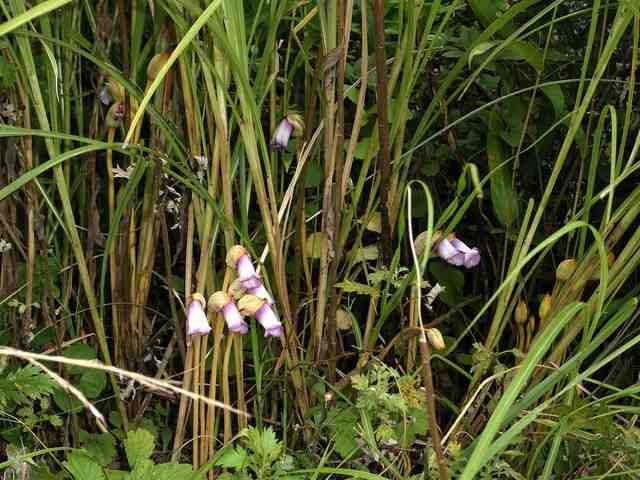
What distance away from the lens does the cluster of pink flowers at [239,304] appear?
1.06m

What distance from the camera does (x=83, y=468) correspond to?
1020 millimetres

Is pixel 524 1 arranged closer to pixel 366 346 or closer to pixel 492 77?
pixel 492 77

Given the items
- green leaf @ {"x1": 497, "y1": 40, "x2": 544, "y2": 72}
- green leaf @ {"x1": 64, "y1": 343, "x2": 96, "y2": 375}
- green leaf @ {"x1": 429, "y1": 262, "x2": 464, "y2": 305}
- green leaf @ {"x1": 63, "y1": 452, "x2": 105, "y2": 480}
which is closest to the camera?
green leaf @ {"x1": 63, "y1": 452, "x2": 105, "y2": 480}

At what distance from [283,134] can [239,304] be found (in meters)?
0.26

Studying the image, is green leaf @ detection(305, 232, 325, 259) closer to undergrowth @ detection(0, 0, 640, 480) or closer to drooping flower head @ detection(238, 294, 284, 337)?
undergrowth @ detection(0, 0, 640, 480)

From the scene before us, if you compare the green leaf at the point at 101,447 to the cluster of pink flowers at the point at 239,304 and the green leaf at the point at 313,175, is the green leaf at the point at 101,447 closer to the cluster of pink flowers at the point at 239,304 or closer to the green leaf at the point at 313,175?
the cluster of pink flowers at the point at 239,304

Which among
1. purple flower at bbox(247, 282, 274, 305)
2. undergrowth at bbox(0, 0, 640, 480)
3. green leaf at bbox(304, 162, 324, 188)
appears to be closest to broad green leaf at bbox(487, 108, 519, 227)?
undergrowth at bbox(0, 0, 640, 480)

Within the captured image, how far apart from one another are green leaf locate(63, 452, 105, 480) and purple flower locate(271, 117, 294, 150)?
480 millimetres

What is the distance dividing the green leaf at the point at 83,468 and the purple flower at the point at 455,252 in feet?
1.75

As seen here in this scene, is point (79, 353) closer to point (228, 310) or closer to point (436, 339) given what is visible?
point (228, 310)

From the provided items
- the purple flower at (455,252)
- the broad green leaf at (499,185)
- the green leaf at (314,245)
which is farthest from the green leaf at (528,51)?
the green leaf at (314,245)

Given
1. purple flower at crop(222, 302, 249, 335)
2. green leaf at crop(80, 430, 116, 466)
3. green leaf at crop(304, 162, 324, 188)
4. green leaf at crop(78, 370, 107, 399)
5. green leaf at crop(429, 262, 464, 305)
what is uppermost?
green leaf at crop(304, 162, 324, 188)

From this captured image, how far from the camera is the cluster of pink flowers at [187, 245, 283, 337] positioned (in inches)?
41.8

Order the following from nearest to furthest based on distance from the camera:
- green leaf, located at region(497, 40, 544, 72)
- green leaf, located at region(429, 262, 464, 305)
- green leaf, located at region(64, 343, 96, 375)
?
green leaf, located at region(497, 40, 544, 72) < green leaf, located at region(64, 343, 96, 375) < green leaf, located at region(429, 262, 464, 305)
